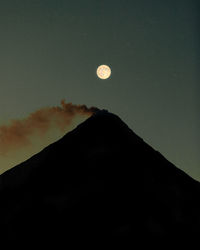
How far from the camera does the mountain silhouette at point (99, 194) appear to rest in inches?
539

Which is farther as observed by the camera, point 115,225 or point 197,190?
point 197,190

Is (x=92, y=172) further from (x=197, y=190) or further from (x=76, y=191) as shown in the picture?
(x=197, y=190)

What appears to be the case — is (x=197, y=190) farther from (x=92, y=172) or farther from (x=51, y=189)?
(x=51, y=189)

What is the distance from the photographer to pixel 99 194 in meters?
14.9

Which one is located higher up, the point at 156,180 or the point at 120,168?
the point at 120,168

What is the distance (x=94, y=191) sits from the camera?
15.0 m

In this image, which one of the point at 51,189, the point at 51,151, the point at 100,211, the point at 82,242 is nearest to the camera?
the point at 82,242

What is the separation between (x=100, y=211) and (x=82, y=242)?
151 cm

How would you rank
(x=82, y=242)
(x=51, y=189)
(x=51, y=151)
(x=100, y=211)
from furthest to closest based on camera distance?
(x=51, y=151) < (x=51, y=189) < (x=100, y=211) < (x=82, y=242)

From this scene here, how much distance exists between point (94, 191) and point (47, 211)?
202cm

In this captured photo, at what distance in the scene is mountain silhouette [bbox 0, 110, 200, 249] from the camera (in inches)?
539

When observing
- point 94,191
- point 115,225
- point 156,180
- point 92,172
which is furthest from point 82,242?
point 156,180

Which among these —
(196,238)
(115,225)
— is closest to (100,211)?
(115,225)

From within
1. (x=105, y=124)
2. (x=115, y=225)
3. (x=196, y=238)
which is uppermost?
(x=105, y=124)
